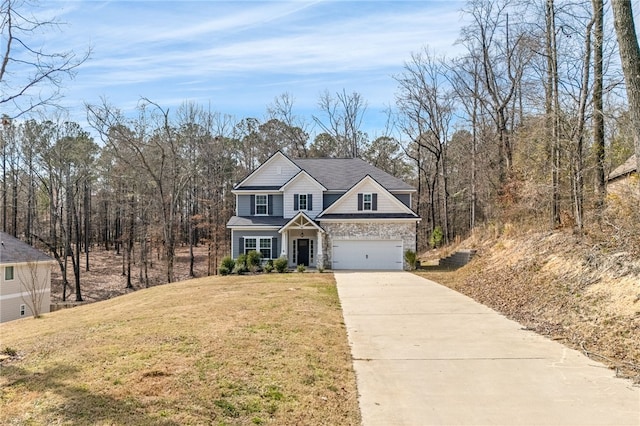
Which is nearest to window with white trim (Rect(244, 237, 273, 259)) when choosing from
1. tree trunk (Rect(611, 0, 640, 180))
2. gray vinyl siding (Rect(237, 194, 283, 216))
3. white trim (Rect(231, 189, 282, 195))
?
gray vinyl siding (Rect(237, 194, 283, 216))

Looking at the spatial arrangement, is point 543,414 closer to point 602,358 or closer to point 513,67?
point 602,358

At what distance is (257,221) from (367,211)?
6.45 m

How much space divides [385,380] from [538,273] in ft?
27.9

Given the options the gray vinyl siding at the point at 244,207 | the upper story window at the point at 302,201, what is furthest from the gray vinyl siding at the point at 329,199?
the gray vinyl siding at the point at 244,207

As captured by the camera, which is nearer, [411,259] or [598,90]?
[598,90]

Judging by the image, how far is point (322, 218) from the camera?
2456 centimetres

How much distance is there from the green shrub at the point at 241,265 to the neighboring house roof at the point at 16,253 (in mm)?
10690

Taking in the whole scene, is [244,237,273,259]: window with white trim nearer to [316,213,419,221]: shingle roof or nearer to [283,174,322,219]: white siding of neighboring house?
[283,174,322,219]: white siding of neighboring house

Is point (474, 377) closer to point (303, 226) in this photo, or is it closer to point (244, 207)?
point (303, 226)

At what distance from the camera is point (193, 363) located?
6.14 metres

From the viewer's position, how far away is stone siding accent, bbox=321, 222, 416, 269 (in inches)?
953

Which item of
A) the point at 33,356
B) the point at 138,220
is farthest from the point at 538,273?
the point at 138,220

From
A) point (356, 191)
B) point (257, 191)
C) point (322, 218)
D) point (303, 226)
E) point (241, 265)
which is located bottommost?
point (241, 265)

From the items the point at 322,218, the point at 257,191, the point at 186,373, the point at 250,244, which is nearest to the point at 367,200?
the point at 322,218
